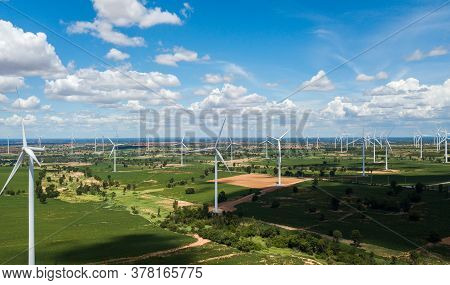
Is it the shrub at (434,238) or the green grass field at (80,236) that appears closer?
the green grass field at (80,236)

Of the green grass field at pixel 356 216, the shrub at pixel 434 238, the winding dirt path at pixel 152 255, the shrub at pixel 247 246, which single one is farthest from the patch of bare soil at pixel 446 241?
the winding dirt path at pixel 152 255

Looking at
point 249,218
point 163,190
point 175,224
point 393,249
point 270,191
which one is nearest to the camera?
point 393,249

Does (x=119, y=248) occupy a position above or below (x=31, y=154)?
below

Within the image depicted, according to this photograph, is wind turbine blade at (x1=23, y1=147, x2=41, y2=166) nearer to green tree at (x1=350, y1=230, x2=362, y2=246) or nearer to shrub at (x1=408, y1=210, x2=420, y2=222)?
green tree at (x1=350, y1=230, x2=362, y2=246)

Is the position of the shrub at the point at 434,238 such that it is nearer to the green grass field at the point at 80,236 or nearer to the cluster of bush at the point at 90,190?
the green grass field at the point at 80,236

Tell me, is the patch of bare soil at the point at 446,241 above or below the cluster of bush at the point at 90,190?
below

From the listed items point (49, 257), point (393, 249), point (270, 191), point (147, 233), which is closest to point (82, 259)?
point (49, 257)

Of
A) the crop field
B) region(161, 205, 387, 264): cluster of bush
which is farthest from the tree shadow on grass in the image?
region(161, 205, 387, 264): cluster of bush

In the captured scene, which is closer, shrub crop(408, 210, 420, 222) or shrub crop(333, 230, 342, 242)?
shrub crop(333, 230, 342, 242)

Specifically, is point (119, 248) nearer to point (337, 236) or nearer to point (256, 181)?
point (337, 236)

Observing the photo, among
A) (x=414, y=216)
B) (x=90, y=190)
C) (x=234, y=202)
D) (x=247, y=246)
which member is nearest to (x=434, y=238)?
(x=414, y=216)

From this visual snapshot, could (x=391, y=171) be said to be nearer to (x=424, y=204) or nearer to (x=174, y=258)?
(x=424, y=204)
